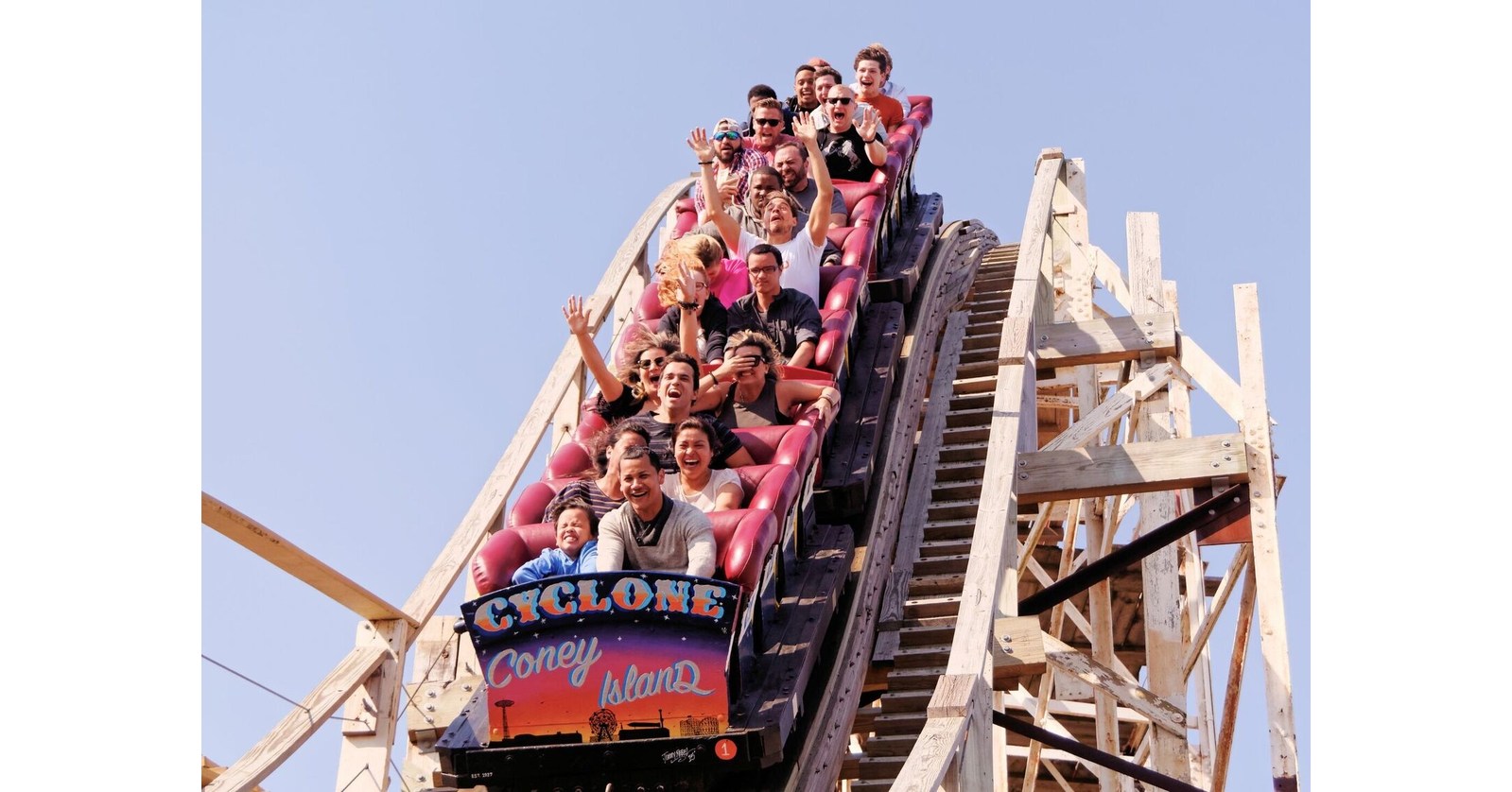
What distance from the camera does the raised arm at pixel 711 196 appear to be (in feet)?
25.1

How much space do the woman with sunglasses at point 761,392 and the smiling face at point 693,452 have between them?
0.66 meters

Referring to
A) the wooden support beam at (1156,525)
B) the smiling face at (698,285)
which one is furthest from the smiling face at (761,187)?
the wooden support beam at (1156,525)

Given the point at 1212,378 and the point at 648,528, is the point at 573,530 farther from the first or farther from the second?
the point at 1212,378

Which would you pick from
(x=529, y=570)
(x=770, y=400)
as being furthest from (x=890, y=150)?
(x=529, y=570)

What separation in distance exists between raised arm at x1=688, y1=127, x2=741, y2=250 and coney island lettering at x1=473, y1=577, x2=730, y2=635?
2.90 metres

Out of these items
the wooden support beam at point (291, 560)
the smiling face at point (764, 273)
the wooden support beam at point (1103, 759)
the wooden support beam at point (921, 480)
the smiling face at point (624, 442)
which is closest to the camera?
the wooden support beam at point (291, 560)

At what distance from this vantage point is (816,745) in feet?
18.3

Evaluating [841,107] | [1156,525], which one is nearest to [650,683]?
[1156,525]

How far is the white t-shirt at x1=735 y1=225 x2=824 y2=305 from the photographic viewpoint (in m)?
7.46

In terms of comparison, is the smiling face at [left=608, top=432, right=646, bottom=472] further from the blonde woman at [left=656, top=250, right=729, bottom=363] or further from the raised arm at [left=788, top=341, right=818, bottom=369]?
the raised arm at [left=788, top=341, right=818, bottom=369]

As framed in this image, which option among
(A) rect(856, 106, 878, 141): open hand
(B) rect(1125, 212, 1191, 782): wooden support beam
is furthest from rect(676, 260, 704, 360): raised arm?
(A) rect(856, 106, 878, 141): open hand

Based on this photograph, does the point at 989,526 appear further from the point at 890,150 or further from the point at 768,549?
the point at 890,150

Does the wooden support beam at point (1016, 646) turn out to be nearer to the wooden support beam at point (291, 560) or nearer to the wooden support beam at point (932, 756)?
the wooden support beam at point (932, 756)

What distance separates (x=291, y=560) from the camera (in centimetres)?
533
